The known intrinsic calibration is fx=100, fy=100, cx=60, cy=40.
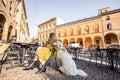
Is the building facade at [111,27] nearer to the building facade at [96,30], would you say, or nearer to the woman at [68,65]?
the building facade at [96,30]

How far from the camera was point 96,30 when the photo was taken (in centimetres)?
2173

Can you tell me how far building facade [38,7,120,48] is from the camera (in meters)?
19.6

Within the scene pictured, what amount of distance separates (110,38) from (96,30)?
3.24 meters

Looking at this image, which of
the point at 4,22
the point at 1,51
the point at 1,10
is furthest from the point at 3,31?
the point at 1,51

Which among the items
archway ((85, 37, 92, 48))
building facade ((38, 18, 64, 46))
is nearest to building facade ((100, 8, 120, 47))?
archway ((85, 37, 92, 48))

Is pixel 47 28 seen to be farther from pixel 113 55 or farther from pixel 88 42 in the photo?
pixel 113 55

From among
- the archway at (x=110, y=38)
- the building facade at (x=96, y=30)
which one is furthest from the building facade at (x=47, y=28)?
the archway at (x=110, y=38)

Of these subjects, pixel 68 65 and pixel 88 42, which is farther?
pixel 88 42

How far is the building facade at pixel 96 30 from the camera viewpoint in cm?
1962

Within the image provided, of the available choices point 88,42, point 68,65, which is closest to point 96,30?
point 88,42

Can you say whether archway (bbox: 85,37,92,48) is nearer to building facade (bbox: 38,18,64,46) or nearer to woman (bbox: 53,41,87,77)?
building facade (bbox: 38,18,64,46)

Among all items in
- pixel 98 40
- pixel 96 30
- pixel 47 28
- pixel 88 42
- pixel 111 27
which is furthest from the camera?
pixel 47 28

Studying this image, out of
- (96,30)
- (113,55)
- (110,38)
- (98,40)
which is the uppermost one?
(96,30)

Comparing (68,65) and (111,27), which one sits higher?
(111,27)
